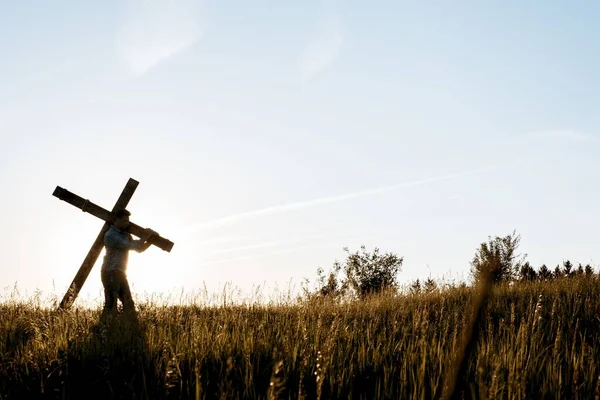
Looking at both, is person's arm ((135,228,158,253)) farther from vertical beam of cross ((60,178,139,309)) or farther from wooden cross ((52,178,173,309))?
vertical beam of cross ((60,178,139,309))

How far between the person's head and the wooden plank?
0.08 metres

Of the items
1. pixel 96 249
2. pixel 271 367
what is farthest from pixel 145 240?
pixel 271 367

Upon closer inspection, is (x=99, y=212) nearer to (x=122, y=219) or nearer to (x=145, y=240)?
(x=122, y=219)

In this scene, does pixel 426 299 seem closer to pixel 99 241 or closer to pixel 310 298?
pixel 310 298

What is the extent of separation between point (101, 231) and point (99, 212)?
17.1 inches

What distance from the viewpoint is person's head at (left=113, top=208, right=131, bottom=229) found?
33.1 ft

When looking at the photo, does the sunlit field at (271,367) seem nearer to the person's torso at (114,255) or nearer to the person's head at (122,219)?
the person's torso at (114,255)

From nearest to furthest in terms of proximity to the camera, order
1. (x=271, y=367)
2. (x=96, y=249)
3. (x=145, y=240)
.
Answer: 1. (x=271, y=367)
2. (x=145, y=240)
3. (x=96, y=249)

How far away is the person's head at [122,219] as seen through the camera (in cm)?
1010

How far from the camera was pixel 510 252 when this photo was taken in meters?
23.7

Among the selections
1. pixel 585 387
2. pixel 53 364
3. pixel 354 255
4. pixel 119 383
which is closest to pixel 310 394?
pixel 119 383

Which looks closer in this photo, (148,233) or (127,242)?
(127,242)

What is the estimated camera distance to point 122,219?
10.2 metres

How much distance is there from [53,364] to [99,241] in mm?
6804
